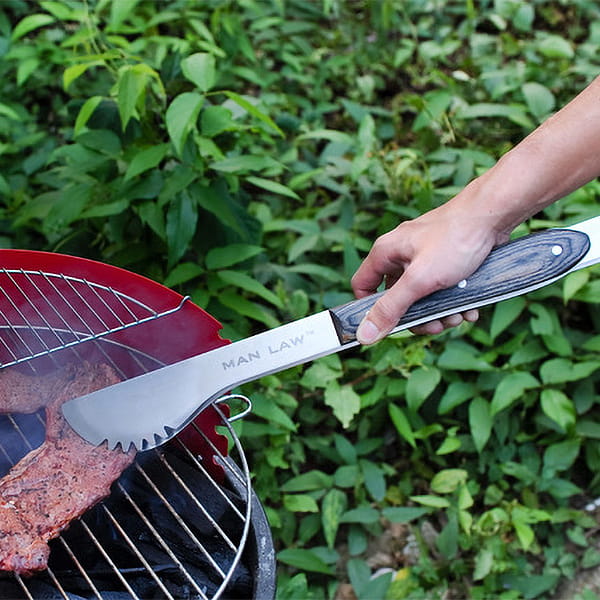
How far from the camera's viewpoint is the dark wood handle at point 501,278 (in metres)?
1.34

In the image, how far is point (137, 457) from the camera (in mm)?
1583

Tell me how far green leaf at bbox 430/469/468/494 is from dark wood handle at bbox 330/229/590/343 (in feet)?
3.49

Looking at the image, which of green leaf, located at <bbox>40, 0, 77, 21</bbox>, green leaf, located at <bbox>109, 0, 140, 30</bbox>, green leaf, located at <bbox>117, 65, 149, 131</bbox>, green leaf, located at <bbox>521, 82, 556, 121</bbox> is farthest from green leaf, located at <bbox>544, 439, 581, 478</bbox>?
green leaf, located at <bbox>40, 0, 77, 21</bbox>

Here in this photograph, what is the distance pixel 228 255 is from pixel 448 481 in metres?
1.00

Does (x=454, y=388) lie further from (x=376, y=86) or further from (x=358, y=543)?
(x=376, y=86)

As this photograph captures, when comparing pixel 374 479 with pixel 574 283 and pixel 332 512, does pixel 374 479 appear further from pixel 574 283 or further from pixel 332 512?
pixel 574 283

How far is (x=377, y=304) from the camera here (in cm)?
137

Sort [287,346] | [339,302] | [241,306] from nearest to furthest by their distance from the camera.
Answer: [287,346], [241,306], [339,302]

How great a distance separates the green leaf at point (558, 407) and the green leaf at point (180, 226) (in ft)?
3.98

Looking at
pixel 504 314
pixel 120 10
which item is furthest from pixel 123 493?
pixel 120 10

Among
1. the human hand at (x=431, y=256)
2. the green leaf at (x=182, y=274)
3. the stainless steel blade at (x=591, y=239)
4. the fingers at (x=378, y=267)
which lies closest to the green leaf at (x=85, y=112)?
the green leaf at (x=182, y=274)

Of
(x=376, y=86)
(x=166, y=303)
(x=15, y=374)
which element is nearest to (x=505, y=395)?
(x=166, y=303)

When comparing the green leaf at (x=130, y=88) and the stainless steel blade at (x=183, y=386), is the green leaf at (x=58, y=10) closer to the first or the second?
the green leaf at (x=130, y=88)

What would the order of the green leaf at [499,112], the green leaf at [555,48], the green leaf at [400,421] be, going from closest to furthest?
the green leaf at [400,421]
the green leaf at [499,112]
the green leaf at [555,48]
